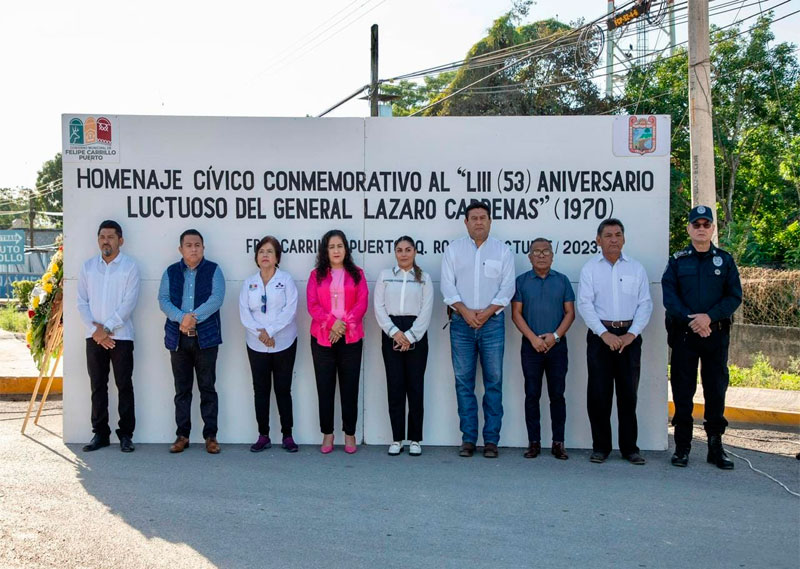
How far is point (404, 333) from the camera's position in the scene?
6797 millimetres

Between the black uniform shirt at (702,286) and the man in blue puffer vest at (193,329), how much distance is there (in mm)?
3671

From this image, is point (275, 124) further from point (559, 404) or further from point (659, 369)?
point (659, 369)

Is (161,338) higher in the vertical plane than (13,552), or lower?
higher

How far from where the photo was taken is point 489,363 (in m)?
6.89

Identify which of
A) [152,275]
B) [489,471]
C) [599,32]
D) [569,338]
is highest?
[599,32]

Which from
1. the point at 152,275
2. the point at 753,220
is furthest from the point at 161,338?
the point at 753,220

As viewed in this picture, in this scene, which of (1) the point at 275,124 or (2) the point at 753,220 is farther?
(2) the point at 753,220

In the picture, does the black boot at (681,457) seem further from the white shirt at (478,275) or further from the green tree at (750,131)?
the green tree at (750,131)

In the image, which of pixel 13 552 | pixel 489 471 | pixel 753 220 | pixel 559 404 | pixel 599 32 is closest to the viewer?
pixel 13 552

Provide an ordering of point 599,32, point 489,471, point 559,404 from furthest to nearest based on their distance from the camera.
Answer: point 599,32
point 559,404
point 489,471

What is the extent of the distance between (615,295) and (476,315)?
113 centimetres

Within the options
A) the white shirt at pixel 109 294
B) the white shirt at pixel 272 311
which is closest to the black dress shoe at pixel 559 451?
the white shirt at pixel 272 311

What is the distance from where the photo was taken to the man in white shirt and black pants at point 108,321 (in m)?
6.99

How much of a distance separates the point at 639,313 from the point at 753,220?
16508 millimetres
